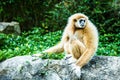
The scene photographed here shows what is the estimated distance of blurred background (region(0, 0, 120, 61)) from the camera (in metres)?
12.0

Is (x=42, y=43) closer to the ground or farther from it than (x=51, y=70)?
closer to the ground

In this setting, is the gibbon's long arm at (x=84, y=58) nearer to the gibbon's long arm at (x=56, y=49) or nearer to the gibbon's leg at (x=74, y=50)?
the gibbon's leg at (x=74, y=50)

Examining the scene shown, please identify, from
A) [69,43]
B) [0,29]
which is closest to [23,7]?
[0,29]

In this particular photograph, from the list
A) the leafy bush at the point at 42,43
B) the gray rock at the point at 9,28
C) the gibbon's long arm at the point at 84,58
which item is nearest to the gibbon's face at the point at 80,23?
the gibbon's long arm at the point at 84,58

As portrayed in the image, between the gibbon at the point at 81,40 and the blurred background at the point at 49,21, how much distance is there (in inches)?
63.5

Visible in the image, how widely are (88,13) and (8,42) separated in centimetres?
348

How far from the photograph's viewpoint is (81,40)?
842cm

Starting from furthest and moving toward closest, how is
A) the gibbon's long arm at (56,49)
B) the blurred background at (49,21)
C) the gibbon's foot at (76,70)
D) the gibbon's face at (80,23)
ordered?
the blurred background at (49,21) → the gibbon's long arm at (56,49) → the gibbon's face at (80,23) → the gibbon's foot at (76,70)

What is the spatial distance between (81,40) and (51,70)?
913mm

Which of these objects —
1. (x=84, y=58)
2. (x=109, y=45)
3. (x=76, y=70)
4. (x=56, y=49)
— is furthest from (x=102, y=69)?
(x=109, y=45)

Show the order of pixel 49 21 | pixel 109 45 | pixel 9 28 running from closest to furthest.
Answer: pixel 109 45, pixel 9 28, pixel 49 21

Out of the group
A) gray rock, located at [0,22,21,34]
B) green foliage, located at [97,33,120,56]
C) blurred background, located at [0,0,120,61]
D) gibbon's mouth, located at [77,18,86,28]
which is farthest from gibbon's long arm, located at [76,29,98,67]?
gray rock, located at [0,22,21,34]

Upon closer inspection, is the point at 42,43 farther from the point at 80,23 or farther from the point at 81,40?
the point at 80,23

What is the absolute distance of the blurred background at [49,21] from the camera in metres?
12.0
